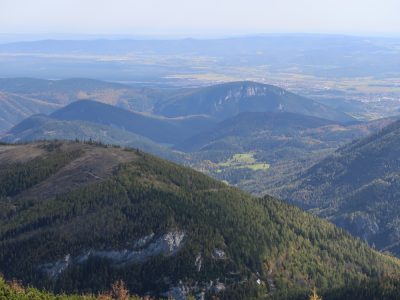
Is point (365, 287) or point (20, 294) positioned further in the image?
point (365, 287)

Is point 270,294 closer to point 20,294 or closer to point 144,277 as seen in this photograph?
point 144,277

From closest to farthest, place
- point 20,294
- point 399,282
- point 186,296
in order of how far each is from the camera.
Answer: point 20,294 → point 399,282 → point 186,296

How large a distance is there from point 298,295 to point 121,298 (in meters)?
57.4

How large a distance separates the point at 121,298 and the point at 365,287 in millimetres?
70152

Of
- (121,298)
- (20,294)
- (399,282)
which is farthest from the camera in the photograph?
(399,282)

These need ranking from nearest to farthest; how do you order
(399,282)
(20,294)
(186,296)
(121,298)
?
(20,294) < (121,298) < (399,282) < (186,296)

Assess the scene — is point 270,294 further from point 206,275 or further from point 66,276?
point 66,276

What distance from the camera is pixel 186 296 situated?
192 metres

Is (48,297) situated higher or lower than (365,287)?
higher

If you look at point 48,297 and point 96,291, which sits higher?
point 48,297

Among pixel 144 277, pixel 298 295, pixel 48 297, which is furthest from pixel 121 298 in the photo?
pixel 298 295

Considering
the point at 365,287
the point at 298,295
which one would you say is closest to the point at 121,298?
the point at 298,295

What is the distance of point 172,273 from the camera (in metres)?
200

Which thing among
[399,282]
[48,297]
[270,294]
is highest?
[48,297]
